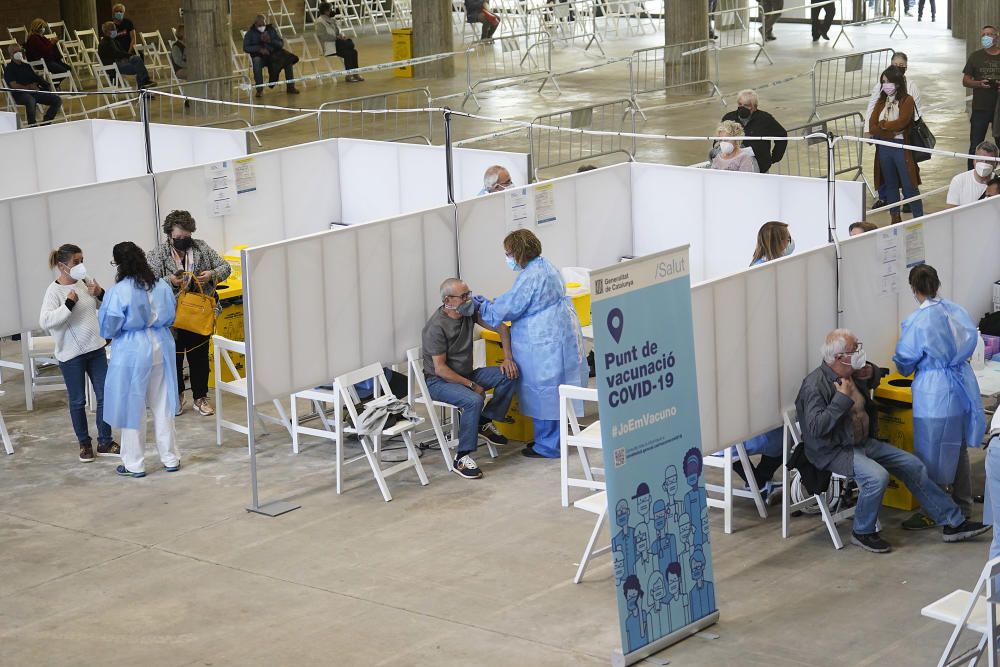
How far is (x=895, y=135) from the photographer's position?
14023 millimetres

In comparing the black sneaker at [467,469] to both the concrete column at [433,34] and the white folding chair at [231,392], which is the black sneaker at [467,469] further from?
the concrete column at [433,34]

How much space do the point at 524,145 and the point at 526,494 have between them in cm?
1082

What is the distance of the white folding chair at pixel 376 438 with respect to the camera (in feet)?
28.8

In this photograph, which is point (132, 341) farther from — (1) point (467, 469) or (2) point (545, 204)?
(2) point (545, 204)

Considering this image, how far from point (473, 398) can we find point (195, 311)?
7.35 feet

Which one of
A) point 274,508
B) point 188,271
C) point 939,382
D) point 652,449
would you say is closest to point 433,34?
point 188,271

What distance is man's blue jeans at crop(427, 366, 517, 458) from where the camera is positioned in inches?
360

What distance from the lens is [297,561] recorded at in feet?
25.9

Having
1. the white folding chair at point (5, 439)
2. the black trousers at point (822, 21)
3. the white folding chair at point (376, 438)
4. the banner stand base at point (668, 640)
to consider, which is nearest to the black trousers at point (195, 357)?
the white folding chair at point (5, 439)

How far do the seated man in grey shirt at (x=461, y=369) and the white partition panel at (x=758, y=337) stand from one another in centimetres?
184

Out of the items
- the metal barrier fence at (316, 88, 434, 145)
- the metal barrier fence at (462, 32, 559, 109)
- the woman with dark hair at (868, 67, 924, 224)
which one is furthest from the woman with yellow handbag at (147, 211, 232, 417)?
the metal barrier fence at (462, 32, 559, 109)

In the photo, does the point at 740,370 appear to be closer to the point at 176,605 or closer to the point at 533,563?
the point at 533,563

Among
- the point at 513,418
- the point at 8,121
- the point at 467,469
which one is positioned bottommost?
the point at 467,469

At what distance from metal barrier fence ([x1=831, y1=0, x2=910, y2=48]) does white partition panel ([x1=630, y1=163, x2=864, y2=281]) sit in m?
16.0
